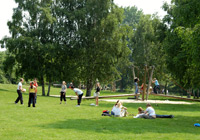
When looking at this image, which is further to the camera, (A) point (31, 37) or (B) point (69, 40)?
(B) point (69, 40)

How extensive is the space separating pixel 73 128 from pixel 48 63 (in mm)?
36460

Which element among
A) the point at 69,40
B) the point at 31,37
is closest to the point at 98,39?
the point at 69,40

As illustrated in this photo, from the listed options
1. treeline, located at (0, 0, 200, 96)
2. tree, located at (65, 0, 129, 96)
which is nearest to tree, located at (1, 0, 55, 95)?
treeline, located at (0, 0, 200, 96)

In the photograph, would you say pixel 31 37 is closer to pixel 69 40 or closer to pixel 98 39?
pixel 69 40

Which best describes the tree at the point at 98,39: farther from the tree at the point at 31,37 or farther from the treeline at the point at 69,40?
the tree at the point at 31,37

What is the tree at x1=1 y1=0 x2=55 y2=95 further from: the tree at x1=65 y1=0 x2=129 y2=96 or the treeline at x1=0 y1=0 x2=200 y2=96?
the tree at x1=65 y1=0 x2=129 y2=96

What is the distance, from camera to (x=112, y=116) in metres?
19.8

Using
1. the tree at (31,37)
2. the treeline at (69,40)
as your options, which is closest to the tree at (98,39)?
the treeline at (69,40)

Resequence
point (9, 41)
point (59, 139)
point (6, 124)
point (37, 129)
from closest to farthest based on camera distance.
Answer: point (59, 139)
point (37, 129)
point (6, 124)
point (9, 41)

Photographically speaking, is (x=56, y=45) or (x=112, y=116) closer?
(x=112, y=116)

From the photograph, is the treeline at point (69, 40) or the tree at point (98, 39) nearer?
the treeline at point (69, 40)

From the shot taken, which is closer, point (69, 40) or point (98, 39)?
point (98, 39)

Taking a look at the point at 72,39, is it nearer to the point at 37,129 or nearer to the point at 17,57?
the point at 17,57

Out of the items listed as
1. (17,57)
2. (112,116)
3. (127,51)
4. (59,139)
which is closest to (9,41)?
(17,57)
